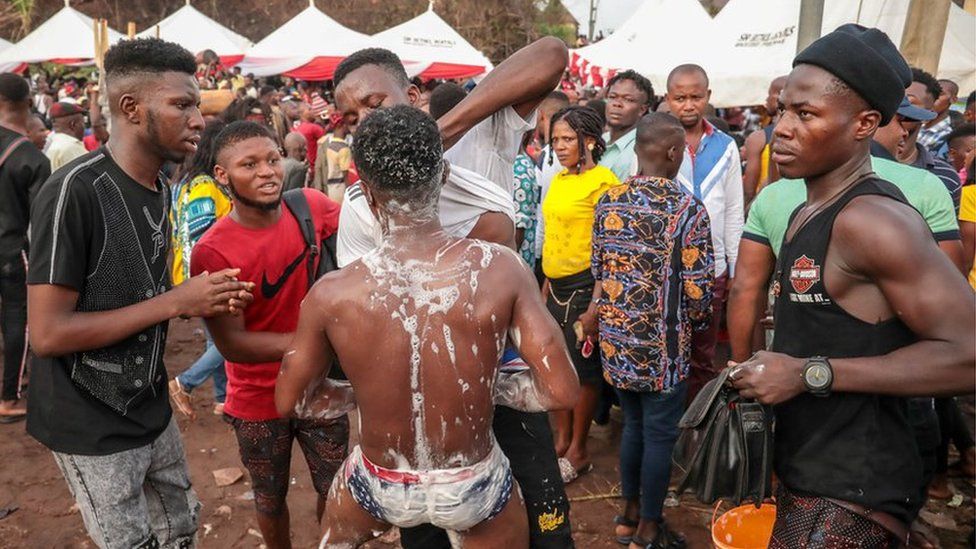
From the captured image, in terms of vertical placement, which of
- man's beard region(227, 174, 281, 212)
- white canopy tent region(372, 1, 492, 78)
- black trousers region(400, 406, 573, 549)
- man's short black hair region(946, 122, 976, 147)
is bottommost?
black trousers region(400, 406, 573, 549)

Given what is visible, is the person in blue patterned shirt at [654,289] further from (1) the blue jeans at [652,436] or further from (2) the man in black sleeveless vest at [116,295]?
(2) the man in black sleeveless vest at [116,295]


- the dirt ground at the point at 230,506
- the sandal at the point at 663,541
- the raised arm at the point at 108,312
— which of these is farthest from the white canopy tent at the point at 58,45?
the sandal at the point at 663,541

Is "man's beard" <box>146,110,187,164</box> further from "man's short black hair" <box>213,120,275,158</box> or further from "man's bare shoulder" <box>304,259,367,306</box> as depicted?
"man's bare shoulder" <box>304,259,367,306</box>

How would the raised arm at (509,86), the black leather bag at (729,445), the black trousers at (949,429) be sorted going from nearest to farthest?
the black leather bag at (729,445) → the raised arm at (509,86) → the black trousers at (949,429)

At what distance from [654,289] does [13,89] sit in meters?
5.28

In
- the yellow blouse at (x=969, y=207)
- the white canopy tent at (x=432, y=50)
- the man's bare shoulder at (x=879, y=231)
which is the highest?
the white canopy tent at (x=432, y=50)

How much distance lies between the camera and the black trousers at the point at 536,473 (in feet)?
7.91

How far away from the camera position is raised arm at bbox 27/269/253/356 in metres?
2.33

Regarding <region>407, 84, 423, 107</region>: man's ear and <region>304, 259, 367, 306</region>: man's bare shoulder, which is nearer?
<region>304, 259, 367, 306</region>: man's bare shoulder

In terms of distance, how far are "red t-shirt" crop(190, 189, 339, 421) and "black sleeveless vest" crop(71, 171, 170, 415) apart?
0.41 metres

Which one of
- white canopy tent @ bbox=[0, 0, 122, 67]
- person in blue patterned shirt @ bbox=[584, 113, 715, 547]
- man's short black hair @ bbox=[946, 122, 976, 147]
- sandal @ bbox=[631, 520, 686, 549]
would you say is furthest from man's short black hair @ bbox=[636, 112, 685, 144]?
white canopy tent @ bbox=[0, 0, 122, 67]

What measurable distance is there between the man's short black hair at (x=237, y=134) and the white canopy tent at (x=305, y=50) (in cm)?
1542

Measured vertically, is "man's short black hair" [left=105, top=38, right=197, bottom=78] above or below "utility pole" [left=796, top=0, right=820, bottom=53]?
below

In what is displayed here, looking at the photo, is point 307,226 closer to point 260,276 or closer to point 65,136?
point 260,276
